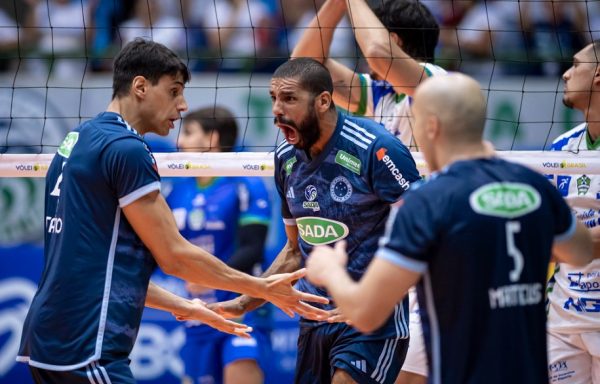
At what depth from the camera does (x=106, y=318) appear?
406 cm

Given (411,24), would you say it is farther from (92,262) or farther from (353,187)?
(92,262)

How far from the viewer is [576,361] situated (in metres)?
5.59

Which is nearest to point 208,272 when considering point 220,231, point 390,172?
point 390,172

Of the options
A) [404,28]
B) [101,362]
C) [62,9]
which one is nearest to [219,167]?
[404,28]

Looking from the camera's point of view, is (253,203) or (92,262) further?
(253,203)

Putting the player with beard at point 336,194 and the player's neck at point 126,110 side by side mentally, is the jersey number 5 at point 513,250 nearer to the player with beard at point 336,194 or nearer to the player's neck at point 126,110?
the player with beard at point 336,194

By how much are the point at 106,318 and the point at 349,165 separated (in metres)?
1.52

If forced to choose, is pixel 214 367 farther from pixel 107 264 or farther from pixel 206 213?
pixel 107 264

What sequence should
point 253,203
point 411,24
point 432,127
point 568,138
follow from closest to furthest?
point 432,127
point 568,138
point 411,24
point 253,203

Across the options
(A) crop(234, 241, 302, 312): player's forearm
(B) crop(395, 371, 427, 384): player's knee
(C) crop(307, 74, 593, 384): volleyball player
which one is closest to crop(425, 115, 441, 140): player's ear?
(C) crop(307, 74, 593, 384): volleyball player

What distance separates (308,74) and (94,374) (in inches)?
75.9

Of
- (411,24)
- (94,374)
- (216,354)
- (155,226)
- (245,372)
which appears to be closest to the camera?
(94,374)

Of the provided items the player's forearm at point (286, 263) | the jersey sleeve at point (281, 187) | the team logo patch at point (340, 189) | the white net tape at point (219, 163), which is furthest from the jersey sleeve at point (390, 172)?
the white net tape at point (219, 163)

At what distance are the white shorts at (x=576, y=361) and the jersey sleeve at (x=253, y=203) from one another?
2.54m
